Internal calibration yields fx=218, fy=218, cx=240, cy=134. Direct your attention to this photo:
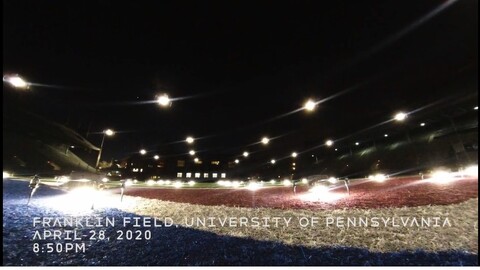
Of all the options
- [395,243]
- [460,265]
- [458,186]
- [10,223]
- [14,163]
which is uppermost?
[14,163]

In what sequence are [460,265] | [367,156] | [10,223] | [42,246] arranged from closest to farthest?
[460,265]
[42,246]
[10,223]
[367,156]

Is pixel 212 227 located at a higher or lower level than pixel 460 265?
higher

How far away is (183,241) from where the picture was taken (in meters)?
4.76

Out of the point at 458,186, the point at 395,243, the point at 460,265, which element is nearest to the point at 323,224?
the point at 395,243

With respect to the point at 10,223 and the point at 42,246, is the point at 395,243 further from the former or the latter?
the point at 10,223

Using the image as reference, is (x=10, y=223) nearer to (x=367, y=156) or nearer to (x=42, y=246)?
(x=42, y=246)

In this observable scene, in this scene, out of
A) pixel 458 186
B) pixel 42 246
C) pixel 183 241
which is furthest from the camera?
pixel 458 186

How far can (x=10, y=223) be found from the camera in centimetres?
529

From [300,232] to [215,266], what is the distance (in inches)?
82.1

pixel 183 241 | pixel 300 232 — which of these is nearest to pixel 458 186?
pixel 300 232

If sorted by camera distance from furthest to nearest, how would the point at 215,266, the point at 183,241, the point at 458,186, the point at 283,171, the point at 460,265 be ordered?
the point at 283,171, the point at 458,186, the point at 183,241, the point at 215,266, the point at 460,265

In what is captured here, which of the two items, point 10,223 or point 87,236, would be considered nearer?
point 87,236

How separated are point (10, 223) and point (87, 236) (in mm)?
2217

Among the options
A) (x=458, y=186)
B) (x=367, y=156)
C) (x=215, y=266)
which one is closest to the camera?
(x=215, y=266)
